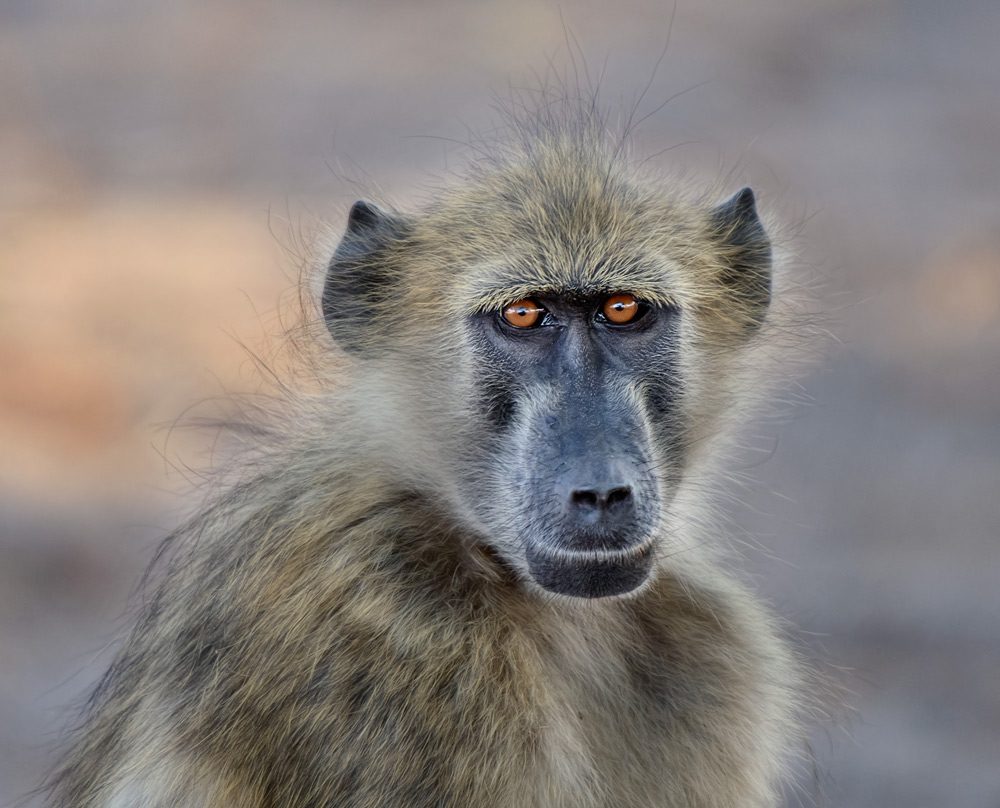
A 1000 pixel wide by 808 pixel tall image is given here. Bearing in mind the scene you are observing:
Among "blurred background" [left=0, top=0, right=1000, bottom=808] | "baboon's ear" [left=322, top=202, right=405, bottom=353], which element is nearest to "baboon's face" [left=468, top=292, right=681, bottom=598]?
"baboon's ear" [left=322, top=202, right=405, bottom=353]

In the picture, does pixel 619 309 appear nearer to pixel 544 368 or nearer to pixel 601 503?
pixel 544 368

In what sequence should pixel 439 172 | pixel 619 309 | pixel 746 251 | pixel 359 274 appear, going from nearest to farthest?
pixel 619 309 < pixel 359 274 < pixel 746 251 < pixel 439 172

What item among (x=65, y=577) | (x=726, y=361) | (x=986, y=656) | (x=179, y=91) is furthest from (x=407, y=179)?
(x=726, y=361)

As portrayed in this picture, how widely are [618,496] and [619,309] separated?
65 cm

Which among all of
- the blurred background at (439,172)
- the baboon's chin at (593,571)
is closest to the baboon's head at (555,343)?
the baboon's chin at (593,571)

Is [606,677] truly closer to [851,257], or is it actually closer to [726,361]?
[726,361]

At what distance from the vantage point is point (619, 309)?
3654 millimetres

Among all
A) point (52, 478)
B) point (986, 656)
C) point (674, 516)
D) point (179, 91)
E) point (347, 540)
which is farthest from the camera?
point (179, 91)

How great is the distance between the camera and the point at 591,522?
3242 millimetres

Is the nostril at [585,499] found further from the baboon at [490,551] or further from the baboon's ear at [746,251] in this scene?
the baboon's ear at [746,251]

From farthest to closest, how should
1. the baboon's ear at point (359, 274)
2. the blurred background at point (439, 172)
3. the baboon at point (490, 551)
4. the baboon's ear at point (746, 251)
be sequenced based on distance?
the blurred background at point (439, 172) → the baboon's ear at point (746, 251) → the baboon's ear at point (359, 274) → the baboon at point (490, 551)

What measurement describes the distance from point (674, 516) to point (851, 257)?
7.35m

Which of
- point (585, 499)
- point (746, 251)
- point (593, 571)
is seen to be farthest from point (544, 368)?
point (746, 251)

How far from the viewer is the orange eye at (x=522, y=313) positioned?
3.59m
